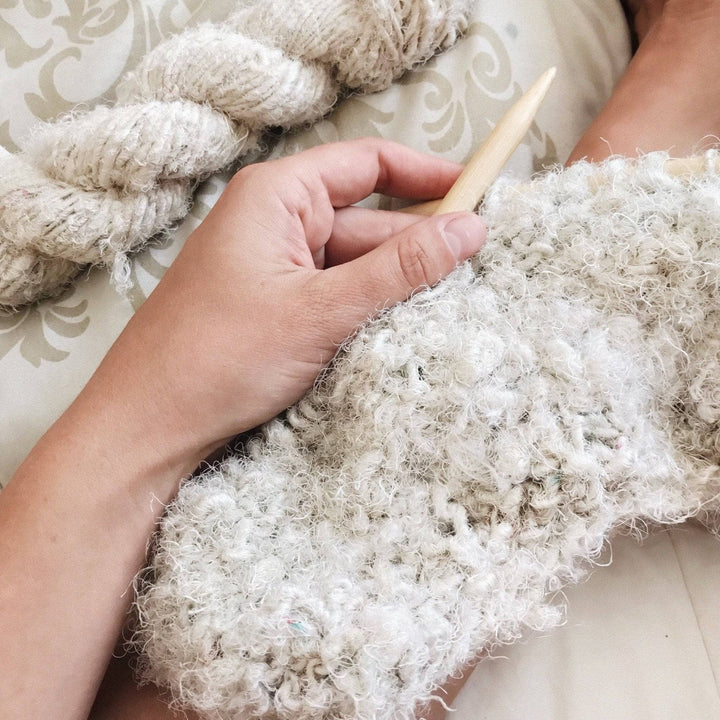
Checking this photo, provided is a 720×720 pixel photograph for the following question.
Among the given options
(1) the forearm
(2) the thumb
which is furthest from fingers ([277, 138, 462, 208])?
(1) the forearm

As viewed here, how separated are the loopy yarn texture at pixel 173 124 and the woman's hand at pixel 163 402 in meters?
0.09

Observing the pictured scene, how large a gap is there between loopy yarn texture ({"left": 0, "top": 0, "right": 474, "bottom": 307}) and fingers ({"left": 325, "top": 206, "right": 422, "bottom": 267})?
119 mm

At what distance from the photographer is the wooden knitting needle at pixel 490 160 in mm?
525

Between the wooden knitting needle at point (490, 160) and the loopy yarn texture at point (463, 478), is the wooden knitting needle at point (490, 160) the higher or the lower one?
the higher one

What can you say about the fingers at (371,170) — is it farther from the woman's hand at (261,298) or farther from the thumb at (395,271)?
the thumb at (395,271)

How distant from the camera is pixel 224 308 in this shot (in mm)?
493

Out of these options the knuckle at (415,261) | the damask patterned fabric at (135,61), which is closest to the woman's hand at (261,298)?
the knuckle at (415,261)

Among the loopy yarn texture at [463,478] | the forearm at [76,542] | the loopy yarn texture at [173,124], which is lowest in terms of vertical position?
the loopy yarn texture at [463,478]

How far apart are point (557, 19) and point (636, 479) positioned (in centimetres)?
50

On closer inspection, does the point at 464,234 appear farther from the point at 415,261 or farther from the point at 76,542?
the point at 76,542

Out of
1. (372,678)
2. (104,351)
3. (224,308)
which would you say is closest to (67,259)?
(104,351)

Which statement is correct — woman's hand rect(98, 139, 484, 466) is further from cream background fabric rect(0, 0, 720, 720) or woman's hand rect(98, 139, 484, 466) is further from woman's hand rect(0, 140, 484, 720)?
cream background fabric rect(0, 0, 720, 720)

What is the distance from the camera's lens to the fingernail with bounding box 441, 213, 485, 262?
18.7 inches

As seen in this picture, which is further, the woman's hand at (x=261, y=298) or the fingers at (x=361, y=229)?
the fingers at (x=361, y=229)
